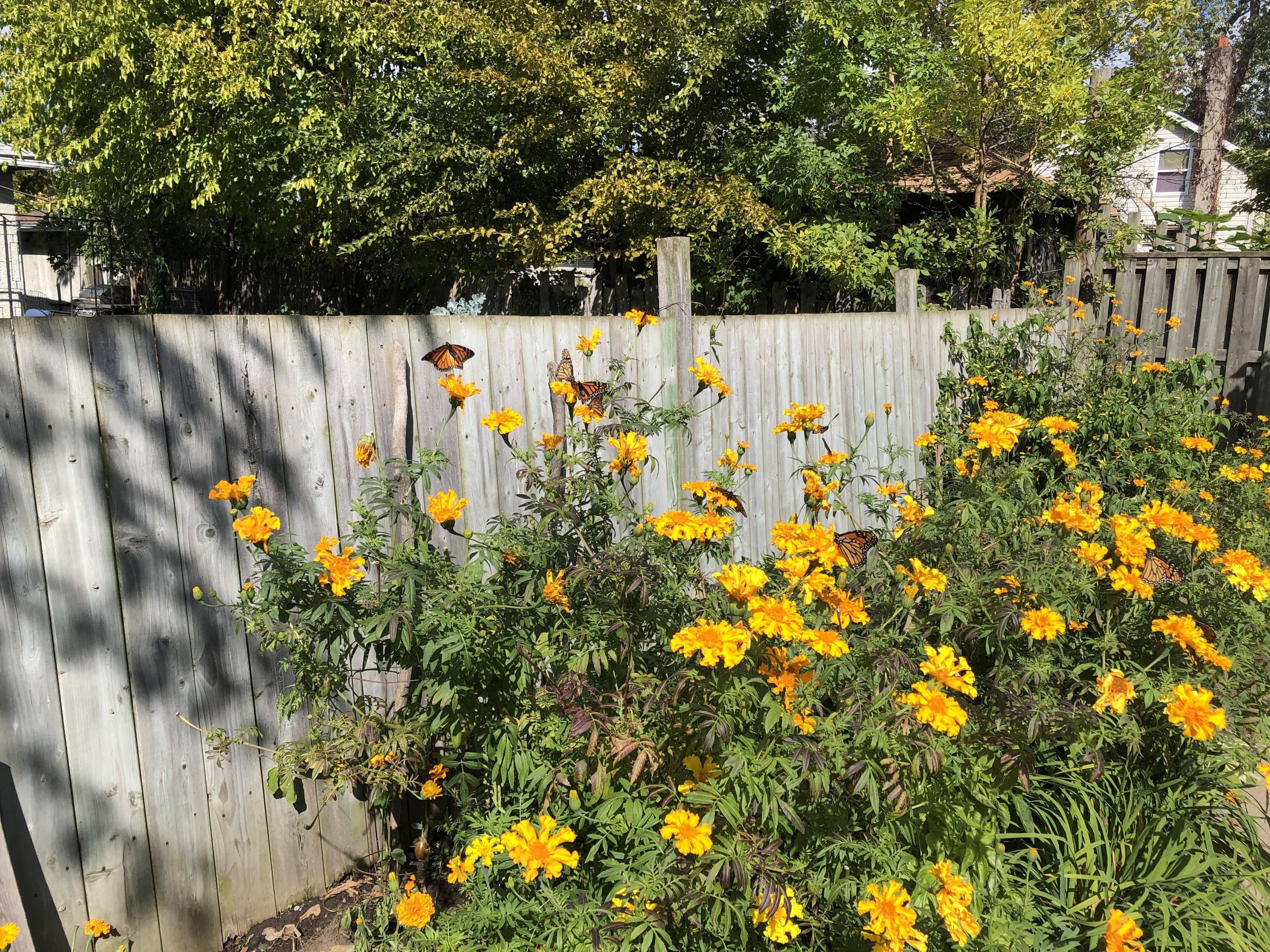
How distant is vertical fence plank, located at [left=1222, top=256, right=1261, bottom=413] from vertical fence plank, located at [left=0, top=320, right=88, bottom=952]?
6677 mm

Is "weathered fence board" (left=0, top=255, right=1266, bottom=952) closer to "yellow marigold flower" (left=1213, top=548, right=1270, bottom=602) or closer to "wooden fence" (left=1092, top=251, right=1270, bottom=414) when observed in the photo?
"yellow marigold flower" (left=1213, top=548, right=1270, bottom=602)

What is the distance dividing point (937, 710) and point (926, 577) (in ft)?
1.46

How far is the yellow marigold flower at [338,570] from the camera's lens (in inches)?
70.4

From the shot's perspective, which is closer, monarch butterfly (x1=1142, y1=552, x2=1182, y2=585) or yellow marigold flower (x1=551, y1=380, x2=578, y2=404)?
monarch butterfly (x1=1142, y1=552, x2=1182, y2=585)

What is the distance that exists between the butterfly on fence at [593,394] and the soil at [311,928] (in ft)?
4.83

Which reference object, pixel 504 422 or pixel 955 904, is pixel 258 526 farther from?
pixel 955 904

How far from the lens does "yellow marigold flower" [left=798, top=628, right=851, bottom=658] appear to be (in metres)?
1.75

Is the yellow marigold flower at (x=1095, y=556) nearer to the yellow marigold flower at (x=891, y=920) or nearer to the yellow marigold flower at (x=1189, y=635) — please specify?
the yellow marigold flower at (x=1189, y=635)

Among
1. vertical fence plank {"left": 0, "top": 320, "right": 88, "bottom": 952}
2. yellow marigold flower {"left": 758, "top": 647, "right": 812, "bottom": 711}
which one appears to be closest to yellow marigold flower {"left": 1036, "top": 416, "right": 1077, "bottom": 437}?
yellow marigold flower {"left": 758, "top": 647, "right": 812, "bottom": 711}

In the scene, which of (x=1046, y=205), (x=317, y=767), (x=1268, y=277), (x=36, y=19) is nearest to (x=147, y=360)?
(x=317, y=767)

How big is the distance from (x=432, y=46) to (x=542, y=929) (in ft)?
28.7

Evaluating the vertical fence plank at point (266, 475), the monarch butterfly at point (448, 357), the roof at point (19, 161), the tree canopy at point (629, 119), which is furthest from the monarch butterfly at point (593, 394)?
the roof at point (19, 161)

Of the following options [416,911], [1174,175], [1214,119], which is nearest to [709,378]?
[416,911]

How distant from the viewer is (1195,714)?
6.23 ft
